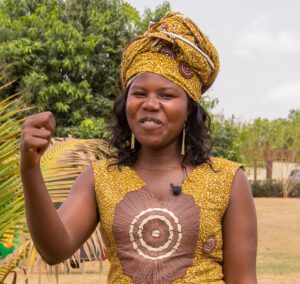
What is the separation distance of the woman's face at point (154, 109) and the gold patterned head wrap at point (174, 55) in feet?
0.10

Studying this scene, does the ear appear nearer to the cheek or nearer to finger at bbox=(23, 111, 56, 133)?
the cheek

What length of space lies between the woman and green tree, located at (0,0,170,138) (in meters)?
13.2

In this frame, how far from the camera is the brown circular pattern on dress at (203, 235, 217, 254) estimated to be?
1914 mm

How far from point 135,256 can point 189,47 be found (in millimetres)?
613

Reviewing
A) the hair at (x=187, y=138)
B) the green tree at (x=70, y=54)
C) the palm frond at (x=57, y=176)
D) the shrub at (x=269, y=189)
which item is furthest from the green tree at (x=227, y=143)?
the hair at (x=187, y=138)

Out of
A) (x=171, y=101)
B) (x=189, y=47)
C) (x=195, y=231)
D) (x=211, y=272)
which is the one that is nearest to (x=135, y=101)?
(x=171, y=101)

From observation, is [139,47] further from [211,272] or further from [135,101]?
[211,272]

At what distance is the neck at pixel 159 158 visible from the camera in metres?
2.05

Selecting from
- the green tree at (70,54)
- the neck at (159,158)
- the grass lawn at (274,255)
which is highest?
the green tree at (70,54)

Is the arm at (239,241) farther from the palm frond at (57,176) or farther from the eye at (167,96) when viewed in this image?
the palm frond at (57,176)

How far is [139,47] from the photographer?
202cm

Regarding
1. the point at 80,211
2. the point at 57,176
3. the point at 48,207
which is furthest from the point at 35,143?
the point at 57,176

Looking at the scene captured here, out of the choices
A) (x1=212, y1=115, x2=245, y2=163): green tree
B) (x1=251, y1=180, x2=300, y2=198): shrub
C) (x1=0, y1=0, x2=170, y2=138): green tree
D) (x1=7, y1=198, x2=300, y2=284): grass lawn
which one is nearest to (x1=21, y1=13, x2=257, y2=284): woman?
(x1=7, y1=198, x2=300, y2=284): grass lawn

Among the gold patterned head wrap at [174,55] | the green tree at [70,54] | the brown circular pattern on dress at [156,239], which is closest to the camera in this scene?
the brown circular pattern on dress at [156,239]
